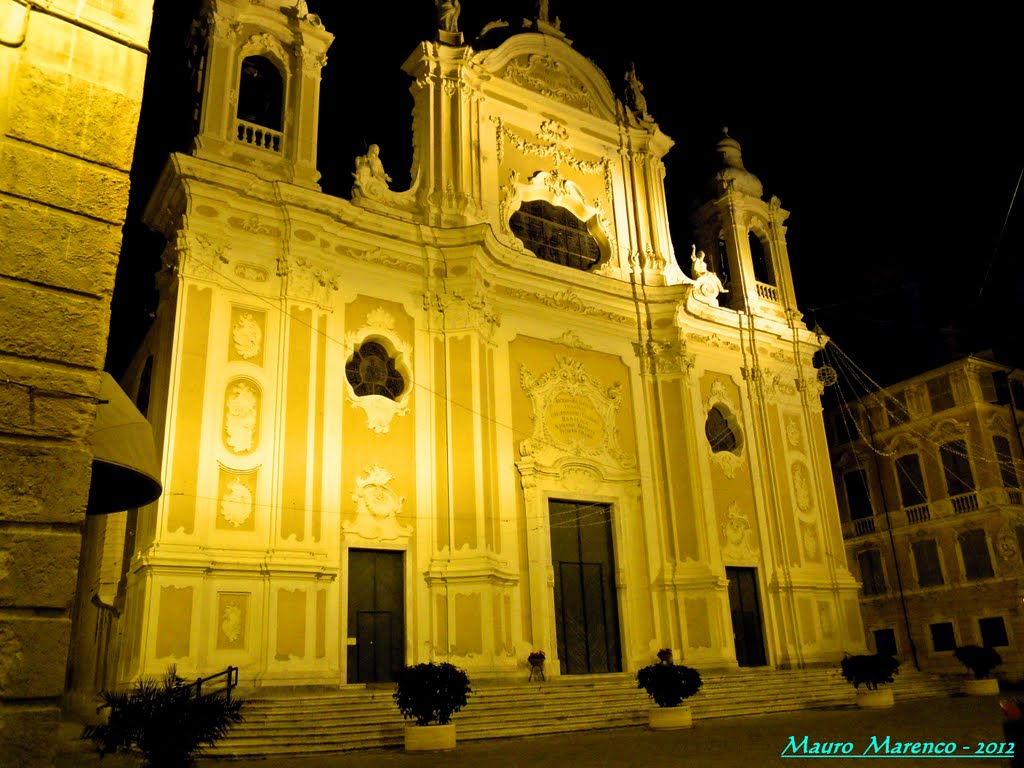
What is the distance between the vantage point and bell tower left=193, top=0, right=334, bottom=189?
15062mm

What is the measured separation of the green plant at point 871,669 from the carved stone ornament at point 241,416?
34.5ft

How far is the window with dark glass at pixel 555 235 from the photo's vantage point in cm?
1884

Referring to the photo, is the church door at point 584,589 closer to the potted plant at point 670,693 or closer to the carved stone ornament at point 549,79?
the potted plant at point 670,693

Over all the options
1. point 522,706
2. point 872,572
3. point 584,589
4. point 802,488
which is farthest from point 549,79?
point 872,572

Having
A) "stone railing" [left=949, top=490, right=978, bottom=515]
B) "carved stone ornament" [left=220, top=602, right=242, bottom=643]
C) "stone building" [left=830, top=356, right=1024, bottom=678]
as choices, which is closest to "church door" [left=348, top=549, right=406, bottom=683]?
"carved stone ornament" [left=220, top=602, right=242, bottom=643]

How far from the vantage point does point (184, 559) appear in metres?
12.2

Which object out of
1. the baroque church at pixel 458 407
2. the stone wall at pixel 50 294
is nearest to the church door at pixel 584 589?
the baroque church at pixel 458 407

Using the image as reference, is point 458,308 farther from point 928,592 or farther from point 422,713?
point 928,592

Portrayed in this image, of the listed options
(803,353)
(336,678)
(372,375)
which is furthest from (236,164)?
(803,353)

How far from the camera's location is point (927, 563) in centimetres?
2634

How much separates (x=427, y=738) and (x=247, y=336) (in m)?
7.14

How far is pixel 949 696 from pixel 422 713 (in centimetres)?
1149

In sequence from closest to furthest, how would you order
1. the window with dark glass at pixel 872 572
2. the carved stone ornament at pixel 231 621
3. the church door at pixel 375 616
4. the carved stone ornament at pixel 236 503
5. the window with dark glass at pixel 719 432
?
the carved stone ornament at pixel 231 621 < the carved stone ornament at pixel 236 503 < the church door at pixel 375 616 < the window with dark glass at pixel 719 432 < the window with dark glass at pixel 872 572

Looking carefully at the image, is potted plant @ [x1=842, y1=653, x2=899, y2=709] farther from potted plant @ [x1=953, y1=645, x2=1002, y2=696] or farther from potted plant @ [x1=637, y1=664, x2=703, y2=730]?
potted plant @ [x1=637, y1=664, x2=703, y2=730]
